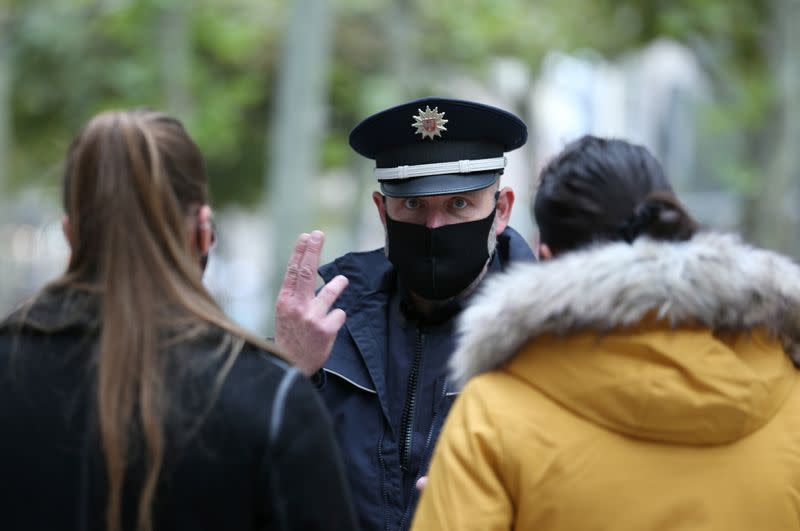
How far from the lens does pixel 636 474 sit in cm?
233

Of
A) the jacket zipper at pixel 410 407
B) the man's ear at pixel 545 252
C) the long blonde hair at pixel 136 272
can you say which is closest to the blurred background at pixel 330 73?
the jacket zipper at pixel 410 407

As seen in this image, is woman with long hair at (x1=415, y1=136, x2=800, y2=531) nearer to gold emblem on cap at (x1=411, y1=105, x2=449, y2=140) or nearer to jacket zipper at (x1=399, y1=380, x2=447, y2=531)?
jacket zipper at (x1=399, y1=380, x2=447, y2=531)

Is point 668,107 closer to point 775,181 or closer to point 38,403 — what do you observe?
point 775,181

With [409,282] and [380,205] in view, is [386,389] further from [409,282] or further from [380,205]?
[380,205]

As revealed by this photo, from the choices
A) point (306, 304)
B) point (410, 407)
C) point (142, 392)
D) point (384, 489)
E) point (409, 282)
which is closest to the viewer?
point (142, 392)

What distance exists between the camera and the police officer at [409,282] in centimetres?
306

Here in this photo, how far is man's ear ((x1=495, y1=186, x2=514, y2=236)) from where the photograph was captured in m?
3.37

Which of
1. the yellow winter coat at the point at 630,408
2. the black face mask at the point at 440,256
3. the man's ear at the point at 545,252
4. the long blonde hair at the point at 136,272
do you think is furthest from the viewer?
the black face mask at the point at 440,256

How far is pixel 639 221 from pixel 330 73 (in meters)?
15.8

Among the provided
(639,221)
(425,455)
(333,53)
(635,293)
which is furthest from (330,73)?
(635,293)

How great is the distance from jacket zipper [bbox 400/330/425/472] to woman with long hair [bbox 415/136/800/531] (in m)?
0.67

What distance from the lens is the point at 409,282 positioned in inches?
129

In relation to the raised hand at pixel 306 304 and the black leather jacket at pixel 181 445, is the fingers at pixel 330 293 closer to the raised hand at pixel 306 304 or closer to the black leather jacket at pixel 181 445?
the raised hand at pixel 306 304

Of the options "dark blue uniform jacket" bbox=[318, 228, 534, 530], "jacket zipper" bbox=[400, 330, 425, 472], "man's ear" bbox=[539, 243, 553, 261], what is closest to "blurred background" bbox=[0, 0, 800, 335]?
"dark blue uniform jacket" bbox=[318, 228, 534, 530]
